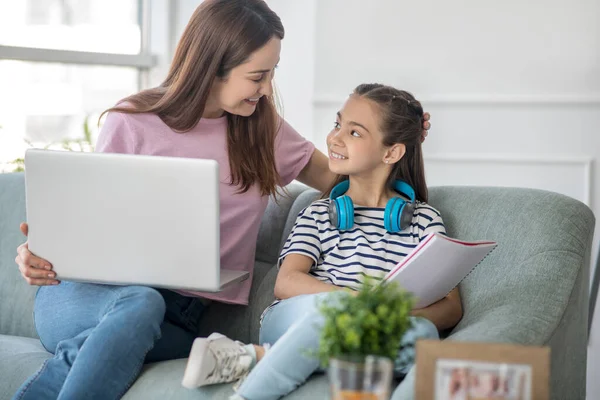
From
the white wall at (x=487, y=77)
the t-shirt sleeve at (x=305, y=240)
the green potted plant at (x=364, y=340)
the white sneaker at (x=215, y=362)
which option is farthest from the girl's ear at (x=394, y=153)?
the white wall at (x=487, y=77)

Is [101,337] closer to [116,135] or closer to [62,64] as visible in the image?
[116,135]

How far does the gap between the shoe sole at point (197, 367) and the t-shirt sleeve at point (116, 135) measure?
0.64 m

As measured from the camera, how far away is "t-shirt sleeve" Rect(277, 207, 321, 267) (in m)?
2.03

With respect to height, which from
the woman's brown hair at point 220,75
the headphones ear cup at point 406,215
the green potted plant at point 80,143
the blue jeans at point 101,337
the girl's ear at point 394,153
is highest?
the woman's brown hair at point 220,75

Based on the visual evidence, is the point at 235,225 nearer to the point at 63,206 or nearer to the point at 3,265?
the point at 63,206

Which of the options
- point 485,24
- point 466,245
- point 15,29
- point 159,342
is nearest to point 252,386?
point 159,342

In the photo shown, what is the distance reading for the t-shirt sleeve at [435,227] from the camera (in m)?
2.02

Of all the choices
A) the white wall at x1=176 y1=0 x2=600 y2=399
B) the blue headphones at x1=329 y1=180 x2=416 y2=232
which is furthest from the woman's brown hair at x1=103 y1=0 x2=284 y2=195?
the white wall at x1=176 y1=0 x2=600 y2=399

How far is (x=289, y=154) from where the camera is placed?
91.7 inches

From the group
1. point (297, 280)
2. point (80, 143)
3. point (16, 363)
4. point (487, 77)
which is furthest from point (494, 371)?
point (80, 143)

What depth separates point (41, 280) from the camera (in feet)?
6.19

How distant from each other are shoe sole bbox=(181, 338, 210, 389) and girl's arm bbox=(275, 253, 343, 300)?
1.04 ft

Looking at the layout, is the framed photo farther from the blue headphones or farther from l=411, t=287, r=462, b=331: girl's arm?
the blue headphones

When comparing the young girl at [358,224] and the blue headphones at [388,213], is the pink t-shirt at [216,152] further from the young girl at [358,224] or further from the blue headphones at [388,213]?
the blue headphones at [388,213]
